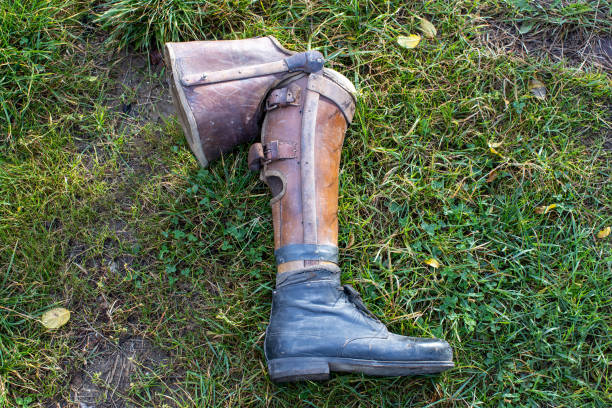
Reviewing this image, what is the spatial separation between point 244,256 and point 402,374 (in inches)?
34.5

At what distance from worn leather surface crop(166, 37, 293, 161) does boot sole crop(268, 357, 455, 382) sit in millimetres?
1014

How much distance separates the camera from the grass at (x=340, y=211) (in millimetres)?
2176

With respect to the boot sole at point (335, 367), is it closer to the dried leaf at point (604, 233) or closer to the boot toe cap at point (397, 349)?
the boot toe cap at point (397, 349)

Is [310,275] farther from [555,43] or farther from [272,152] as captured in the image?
[555,43]

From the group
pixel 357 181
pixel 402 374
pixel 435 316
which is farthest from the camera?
pixel 357 181

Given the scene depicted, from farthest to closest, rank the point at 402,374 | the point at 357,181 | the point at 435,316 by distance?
the point at 357,181, the point at 435,316, the point at 402,374

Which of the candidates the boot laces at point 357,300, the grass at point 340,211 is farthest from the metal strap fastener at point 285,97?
the boot laces at point 357,300

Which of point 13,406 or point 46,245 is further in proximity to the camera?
point 46,245

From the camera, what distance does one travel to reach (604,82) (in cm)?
253

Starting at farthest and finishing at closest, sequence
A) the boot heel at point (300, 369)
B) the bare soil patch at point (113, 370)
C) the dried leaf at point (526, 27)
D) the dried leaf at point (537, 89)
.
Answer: the dried leaf at point (526, 27) → the dried leaf at point (537, 89) → the bare soil patch at point (113, 370) → the boot heel at point (300, 369)

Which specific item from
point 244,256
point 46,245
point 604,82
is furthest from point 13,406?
point 604,82

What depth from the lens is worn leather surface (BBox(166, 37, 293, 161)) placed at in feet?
6.96

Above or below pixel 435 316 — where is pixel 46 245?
above

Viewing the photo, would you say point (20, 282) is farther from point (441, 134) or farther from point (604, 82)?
point (604, 82)
